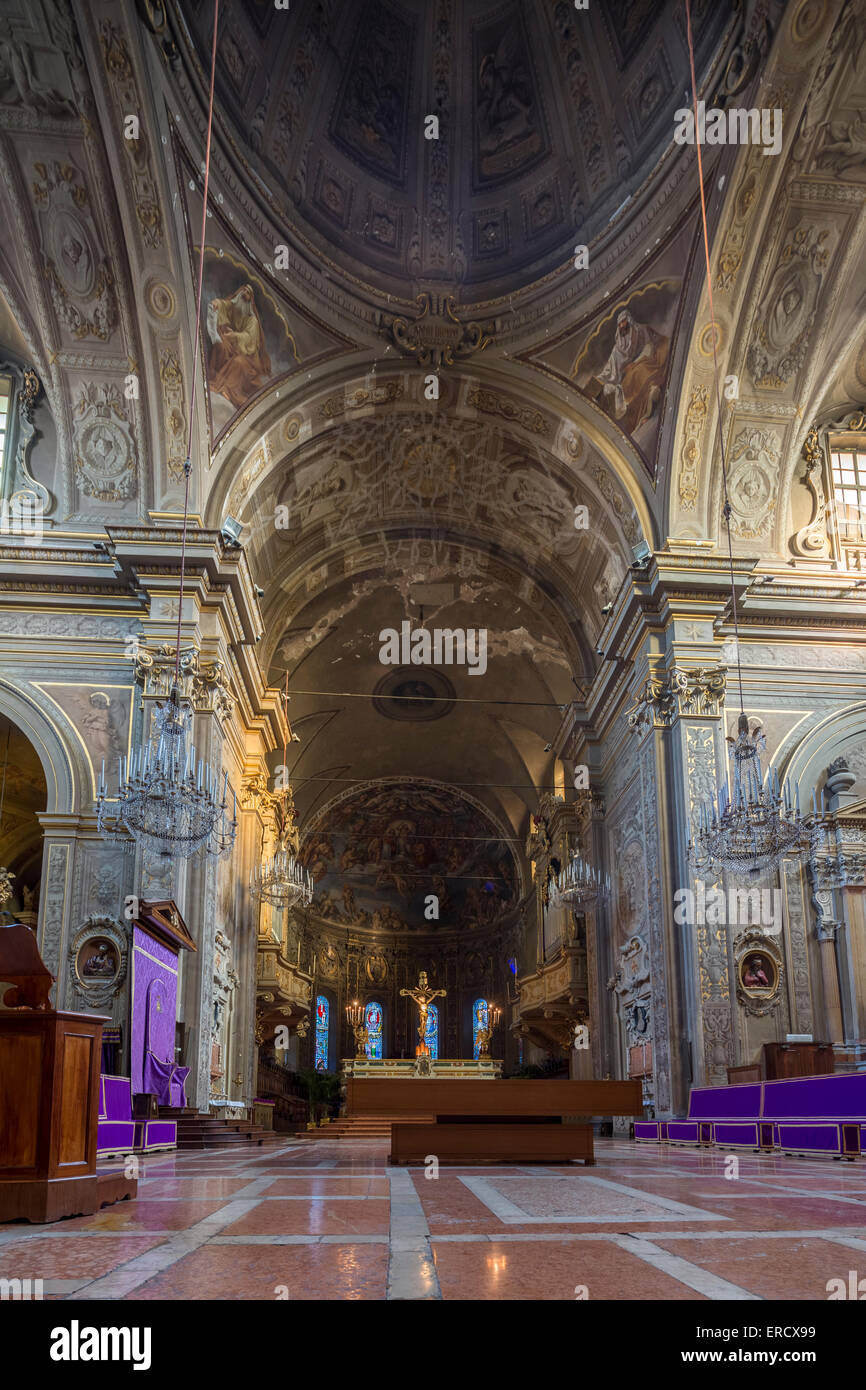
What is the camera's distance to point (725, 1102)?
40.8 ft

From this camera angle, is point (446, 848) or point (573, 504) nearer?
point (573, 504)

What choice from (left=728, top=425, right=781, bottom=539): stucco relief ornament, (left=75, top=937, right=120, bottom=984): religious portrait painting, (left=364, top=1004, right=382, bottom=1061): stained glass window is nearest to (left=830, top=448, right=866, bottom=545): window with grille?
(left=728, top=425, right=781, bottom=539): stucco relief ornament

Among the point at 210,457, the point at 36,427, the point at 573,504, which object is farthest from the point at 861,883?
the point at 36,427

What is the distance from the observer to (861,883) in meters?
14.5

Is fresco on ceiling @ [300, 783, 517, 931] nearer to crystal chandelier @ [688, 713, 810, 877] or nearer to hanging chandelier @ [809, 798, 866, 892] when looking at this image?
hanging chandelier @ [809, 798, 866, 892]

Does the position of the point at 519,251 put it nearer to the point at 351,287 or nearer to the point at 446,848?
the point at 351,287

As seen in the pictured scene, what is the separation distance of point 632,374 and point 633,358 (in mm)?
246

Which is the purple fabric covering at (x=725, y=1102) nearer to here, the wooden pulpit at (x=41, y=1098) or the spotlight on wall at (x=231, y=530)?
the wooden pulpit at (x=41, y=1098)

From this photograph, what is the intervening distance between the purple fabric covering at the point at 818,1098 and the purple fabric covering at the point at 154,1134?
620 centimetres

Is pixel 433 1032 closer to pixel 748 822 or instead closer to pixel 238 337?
pixel 238 337

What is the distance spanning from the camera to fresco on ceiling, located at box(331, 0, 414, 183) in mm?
16750

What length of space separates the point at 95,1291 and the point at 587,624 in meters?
19.3

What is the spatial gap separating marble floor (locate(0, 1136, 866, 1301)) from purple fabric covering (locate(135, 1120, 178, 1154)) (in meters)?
4.49
